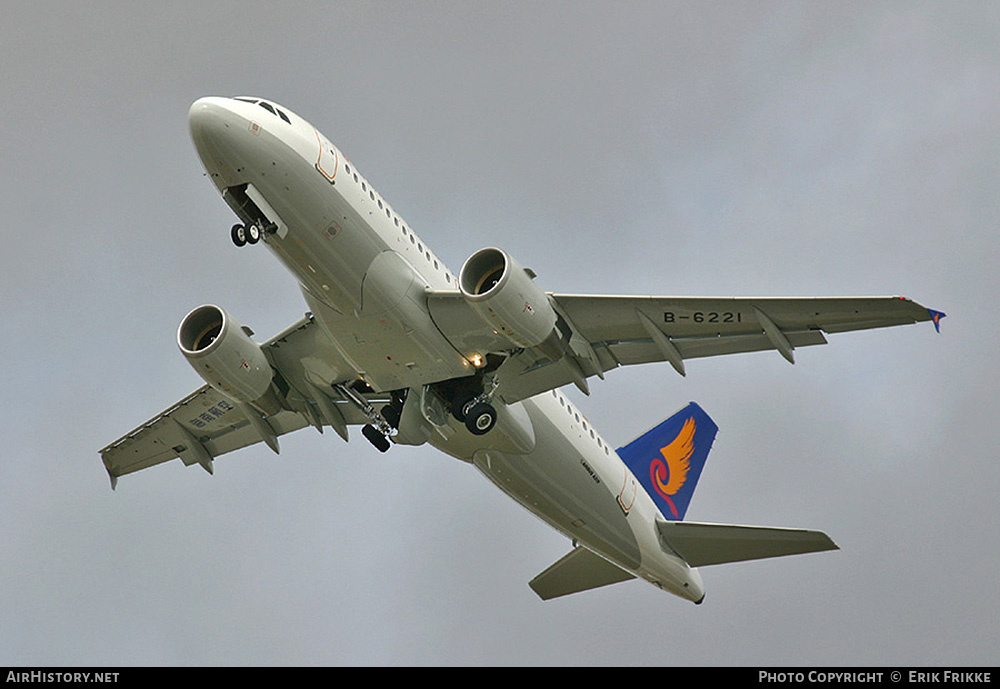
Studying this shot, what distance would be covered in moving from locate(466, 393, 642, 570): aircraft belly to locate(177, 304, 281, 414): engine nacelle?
5.63 metres

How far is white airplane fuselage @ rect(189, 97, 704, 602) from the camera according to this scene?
24.1m

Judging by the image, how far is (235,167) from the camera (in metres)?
23.9

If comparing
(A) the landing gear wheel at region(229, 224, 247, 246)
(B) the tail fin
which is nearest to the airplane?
(A) the landing gear wheel at region(229, 224, 247, 246)

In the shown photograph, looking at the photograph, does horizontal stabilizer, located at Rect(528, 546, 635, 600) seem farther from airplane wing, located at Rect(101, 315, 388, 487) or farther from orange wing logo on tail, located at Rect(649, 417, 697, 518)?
airplane wing, located at Rect(101, 315, 388, 487)

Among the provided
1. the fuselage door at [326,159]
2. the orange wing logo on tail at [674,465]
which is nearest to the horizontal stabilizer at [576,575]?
the orange wing logo on tail at [674,465]

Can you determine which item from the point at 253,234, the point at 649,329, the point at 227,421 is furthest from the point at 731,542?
the point at 253,234

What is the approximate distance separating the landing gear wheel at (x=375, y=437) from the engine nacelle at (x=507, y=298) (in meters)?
5.17

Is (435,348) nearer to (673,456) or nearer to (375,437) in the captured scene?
(375,437)

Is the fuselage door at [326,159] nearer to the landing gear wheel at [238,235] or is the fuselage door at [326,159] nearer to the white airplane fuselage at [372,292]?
the white airplane fuselage at [372,292]

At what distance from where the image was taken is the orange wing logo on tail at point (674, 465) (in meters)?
35.4

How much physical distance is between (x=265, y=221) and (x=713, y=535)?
602 inches
